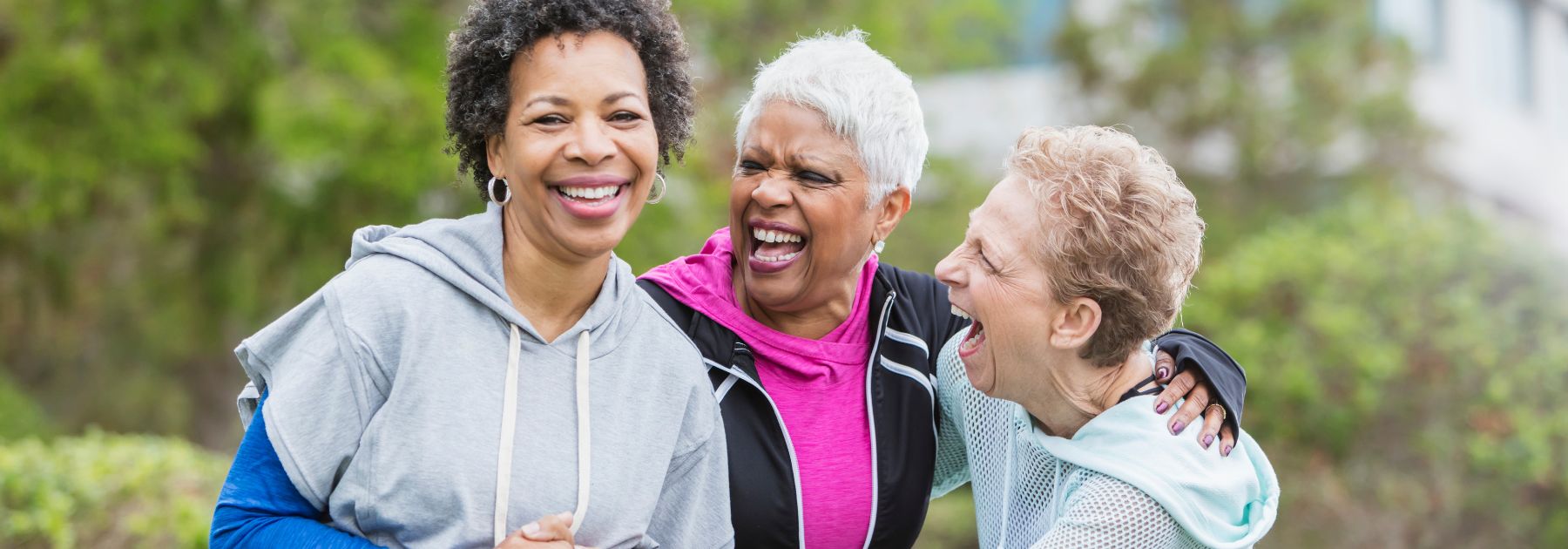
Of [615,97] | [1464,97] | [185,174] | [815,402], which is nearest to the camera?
[615,97]

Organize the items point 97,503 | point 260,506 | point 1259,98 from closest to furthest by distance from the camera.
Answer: point 260,506 < point 97,503 < point 1259,98

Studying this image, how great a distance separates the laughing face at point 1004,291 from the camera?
2727 mm

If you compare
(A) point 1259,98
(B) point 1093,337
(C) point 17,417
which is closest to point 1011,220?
(B) point 1093,337

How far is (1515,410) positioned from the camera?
6457 millimetres

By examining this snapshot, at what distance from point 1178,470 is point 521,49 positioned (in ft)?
4.57

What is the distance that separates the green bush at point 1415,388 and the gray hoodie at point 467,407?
489 cm

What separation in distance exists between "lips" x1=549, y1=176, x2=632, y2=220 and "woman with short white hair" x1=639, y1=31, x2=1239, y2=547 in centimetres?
57

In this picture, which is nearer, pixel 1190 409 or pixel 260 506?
pixel 260 506

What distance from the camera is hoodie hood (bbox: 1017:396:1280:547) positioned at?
8.43 ft

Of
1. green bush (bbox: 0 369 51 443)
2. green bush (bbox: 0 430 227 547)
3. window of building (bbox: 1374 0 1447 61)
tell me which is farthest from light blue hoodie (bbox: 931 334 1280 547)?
window of building (bbox: 1374 0 1447 61)

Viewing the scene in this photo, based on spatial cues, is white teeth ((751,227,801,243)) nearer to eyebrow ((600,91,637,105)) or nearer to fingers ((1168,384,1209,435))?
eyebrow ((600,91,637,105))

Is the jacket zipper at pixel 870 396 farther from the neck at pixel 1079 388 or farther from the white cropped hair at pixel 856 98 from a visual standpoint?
the neck at pixel 1079 388

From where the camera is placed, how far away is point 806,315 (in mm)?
3258

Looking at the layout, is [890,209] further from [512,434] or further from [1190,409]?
[512,434]
